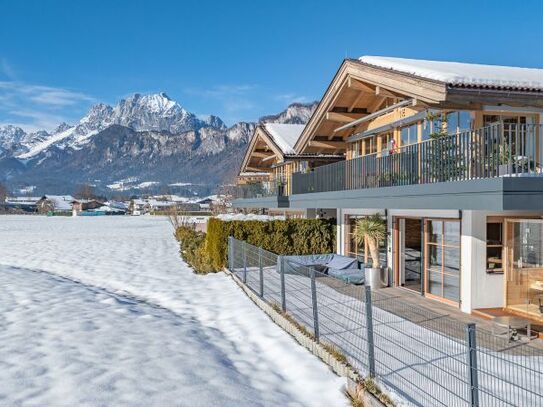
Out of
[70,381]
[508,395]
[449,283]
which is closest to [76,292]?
[70,381]

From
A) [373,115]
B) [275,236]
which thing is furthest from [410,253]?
[275,236]

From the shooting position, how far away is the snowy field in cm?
632

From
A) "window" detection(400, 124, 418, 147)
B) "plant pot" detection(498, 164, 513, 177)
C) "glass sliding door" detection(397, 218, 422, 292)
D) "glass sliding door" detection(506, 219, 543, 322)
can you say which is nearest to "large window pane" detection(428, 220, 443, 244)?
"glass sliding door" detection(397, 218, 422, 292)

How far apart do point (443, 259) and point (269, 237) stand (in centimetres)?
795

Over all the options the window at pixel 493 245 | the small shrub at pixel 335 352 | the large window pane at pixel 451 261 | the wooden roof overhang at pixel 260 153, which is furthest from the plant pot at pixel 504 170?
the wooden roof overhang at pixel 260 153

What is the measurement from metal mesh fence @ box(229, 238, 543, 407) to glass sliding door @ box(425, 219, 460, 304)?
39.8 inches

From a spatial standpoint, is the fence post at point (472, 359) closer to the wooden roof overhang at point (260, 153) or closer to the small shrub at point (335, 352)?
the small shrub at point (335, 352)

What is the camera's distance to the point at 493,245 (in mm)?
10852

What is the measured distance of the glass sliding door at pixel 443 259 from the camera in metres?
11.4

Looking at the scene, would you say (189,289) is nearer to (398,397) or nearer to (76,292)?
(76,292)

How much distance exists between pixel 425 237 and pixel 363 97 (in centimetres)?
618

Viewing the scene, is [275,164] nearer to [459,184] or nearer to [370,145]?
[370,145]

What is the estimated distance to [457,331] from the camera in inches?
356

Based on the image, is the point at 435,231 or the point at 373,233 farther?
the point at 373,233
